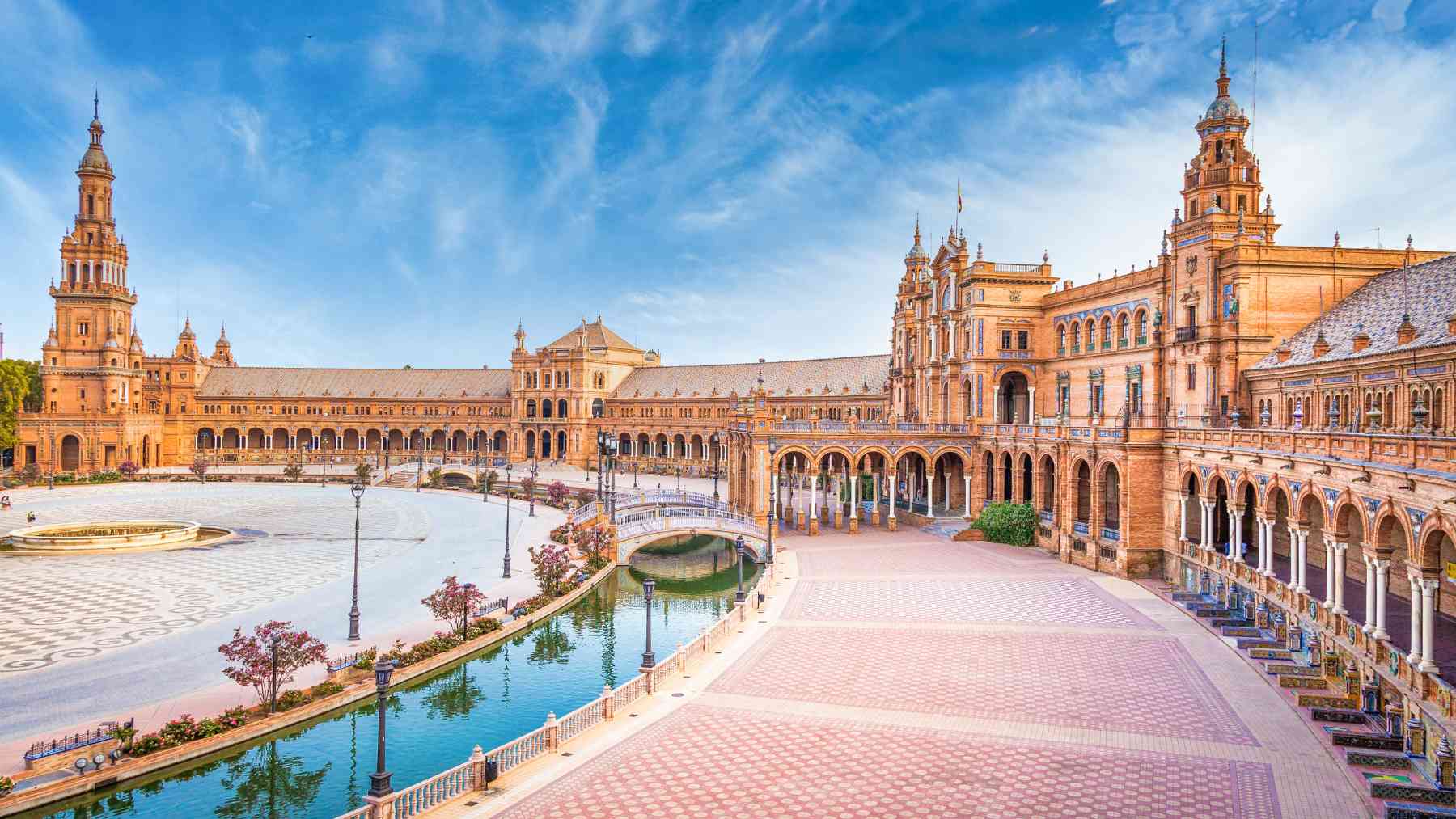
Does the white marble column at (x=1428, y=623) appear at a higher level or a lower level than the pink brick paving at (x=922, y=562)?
higher

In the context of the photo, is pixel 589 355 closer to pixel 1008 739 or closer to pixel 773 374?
pixel 773 374

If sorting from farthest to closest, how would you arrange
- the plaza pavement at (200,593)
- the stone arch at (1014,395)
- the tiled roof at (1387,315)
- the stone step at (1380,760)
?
1. the stone arch at (1014,395)
2. the tiled roof at (1387,315)
3. the plaza pavement at (200,593)
4. the stone step at (1380,760)

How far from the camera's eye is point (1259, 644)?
28.9m

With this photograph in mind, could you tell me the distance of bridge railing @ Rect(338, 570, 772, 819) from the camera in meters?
17.8

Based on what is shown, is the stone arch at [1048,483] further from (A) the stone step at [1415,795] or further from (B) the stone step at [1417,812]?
(B) the stone step at [1417,812]

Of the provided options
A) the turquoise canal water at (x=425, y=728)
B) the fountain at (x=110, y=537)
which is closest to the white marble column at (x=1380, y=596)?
the turquoise canal water at (x=425, y=728)

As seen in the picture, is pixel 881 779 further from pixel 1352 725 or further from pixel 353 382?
pixel 353 382

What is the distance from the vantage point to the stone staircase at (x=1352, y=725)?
17266 millimetres

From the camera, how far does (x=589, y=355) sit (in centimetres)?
10994

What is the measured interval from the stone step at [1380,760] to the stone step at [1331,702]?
11.3 ft

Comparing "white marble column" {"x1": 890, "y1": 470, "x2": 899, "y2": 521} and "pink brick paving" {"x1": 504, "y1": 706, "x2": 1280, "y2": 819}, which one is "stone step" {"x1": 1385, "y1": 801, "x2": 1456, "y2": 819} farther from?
"white marble column" {"x1": 890, "y1": 470, "x2": 899, "y2": 521}

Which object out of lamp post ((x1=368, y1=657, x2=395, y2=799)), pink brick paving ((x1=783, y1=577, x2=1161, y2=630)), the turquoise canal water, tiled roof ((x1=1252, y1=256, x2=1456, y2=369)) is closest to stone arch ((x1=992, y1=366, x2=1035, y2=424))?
tiled roof ((x1=1252, y1=256, x2=1456, y2=369))

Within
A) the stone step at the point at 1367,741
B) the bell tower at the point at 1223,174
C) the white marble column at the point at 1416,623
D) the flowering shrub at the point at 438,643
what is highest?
the bell tower at the point at 1223,174

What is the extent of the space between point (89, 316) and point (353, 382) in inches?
1166
